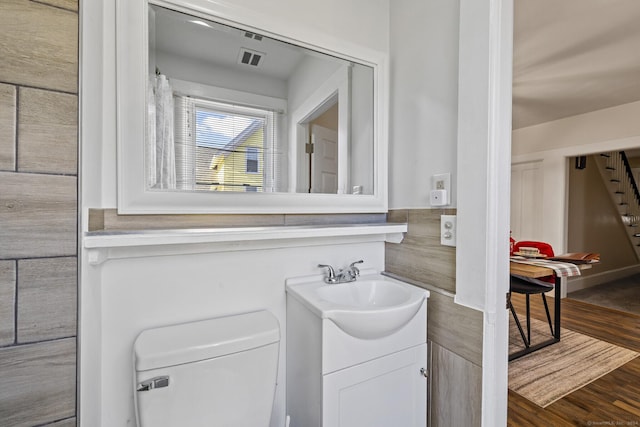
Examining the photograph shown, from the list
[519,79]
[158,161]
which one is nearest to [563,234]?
[519,79]


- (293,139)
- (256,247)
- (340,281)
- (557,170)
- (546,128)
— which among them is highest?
(546,128)

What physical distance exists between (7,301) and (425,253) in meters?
1.42

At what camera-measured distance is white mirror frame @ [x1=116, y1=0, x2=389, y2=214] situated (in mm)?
945

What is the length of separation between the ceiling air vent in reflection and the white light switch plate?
103 cm

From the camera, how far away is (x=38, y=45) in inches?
31.1

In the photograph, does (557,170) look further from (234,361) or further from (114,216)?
(114,216)

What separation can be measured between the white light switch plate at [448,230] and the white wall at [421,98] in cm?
7

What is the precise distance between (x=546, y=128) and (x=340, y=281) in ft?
14.5

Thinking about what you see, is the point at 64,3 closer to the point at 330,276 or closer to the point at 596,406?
the point at 330,276

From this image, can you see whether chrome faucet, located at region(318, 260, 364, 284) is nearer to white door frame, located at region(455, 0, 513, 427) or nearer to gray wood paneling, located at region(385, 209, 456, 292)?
gray wood paneling, located at region(385, 209, 456, 292)

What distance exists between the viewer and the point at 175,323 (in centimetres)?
106

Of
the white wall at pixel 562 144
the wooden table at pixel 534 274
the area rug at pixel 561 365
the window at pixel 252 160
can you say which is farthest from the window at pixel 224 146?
the white wall at pixel 562 144

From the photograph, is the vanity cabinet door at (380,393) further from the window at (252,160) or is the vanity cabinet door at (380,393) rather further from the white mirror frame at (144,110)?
the window at (252,160)

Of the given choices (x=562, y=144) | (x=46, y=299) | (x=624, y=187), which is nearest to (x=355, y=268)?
(x=46, y=299)
